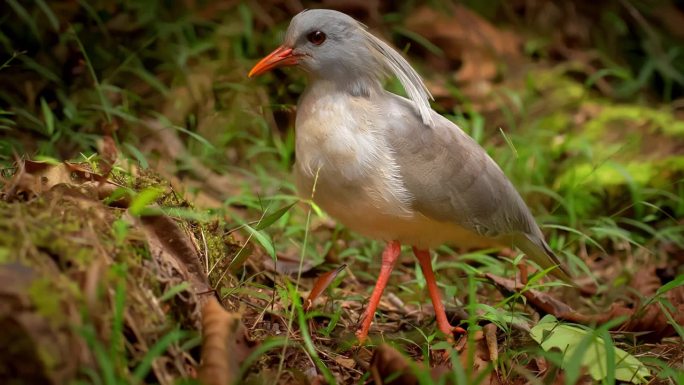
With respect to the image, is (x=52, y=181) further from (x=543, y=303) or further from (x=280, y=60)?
(x=543, y=303)

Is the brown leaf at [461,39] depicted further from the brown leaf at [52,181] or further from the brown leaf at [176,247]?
the brown leaf at [176,247]

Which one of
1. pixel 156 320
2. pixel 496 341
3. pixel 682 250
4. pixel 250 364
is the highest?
pixel 156 320

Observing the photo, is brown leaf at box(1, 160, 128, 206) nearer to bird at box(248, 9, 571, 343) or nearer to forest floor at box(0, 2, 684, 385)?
forest floor at box(0, 2, 684, 385)

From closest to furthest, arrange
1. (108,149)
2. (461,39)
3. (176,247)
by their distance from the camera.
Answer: (176,247) < (108,149) < (461,39)

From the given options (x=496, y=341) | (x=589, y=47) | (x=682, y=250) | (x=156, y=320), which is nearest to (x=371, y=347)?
(x=496, y=341)

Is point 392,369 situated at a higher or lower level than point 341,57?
lower

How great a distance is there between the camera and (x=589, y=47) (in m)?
6.88

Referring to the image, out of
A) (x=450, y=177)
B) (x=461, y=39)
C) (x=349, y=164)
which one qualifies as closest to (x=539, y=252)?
(x=450, y=177)

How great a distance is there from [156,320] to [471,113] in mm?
3589

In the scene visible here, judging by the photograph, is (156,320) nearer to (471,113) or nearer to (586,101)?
(471,113)

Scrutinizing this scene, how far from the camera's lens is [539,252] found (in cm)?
356

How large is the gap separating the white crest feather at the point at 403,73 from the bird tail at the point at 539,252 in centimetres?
69

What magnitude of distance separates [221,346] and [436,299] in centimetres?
140

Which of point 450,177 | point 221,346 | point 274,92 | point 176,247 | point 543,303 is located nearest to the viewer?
point 221,346
